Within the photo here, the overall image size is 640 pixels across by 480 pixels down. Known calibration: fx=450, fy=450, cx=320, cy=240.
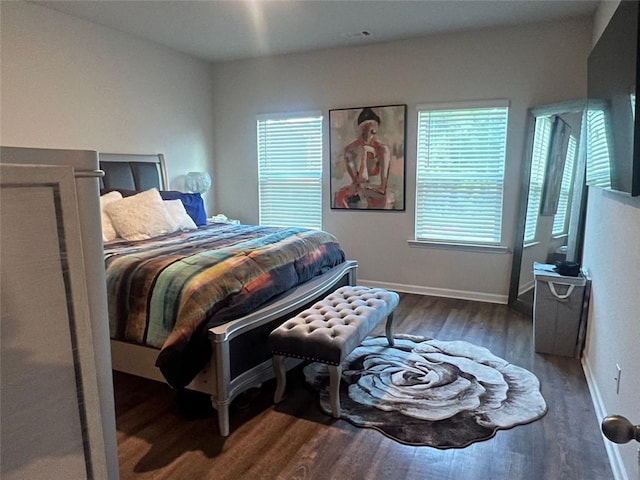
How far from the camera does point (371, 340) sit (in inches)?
139

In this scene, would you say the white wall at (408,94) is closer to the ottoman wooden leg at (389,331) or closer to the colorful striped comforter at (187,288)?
the ottoman wooden leg at (389,331)

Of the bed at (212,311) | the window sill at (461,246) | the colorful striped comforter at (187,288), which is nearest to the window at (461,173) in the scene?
the window sill at (461,246)

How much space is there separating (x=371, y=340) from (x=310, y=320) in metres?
1.03

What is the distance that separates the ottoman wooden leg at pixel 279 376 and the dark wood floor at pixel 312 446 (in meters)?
0.06

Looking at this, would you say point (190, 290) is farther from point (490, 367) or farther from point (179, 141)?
point (179, 141)

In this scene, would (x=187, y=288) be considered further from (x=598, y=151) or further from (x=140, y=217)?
(x=598, y=151)

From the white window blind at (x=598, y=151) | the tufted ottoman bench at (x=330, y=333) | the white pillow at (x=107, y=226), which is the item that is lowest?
the tufted ottoman bench at (x=330, y=333)

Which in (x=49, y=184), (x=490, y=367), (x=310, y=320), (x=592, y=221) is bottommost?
(x=490, y=367)

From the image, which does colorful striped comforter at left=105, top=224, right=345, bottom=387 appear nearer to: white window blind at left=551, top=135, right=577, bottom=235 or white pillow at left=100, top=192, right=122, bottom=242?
white pillow at left=100, top=192, right=122, bottom=242

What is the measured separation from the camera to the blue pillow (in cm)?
436

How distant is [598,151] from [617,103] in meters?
0.75

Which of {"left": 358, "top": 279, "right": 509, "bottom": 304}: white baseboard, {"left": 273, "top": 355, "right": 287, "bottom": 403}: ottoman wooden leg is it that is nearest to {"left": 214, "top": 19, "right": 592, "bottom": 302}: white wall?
{"left": 358, "top": 279, "right": 509, "bottom": 304}: white baseboard

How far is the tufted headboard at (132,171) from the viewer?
4266 mm

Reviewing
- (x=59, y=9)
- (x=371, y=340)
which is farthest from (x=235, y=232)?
(x=59, y=9)
